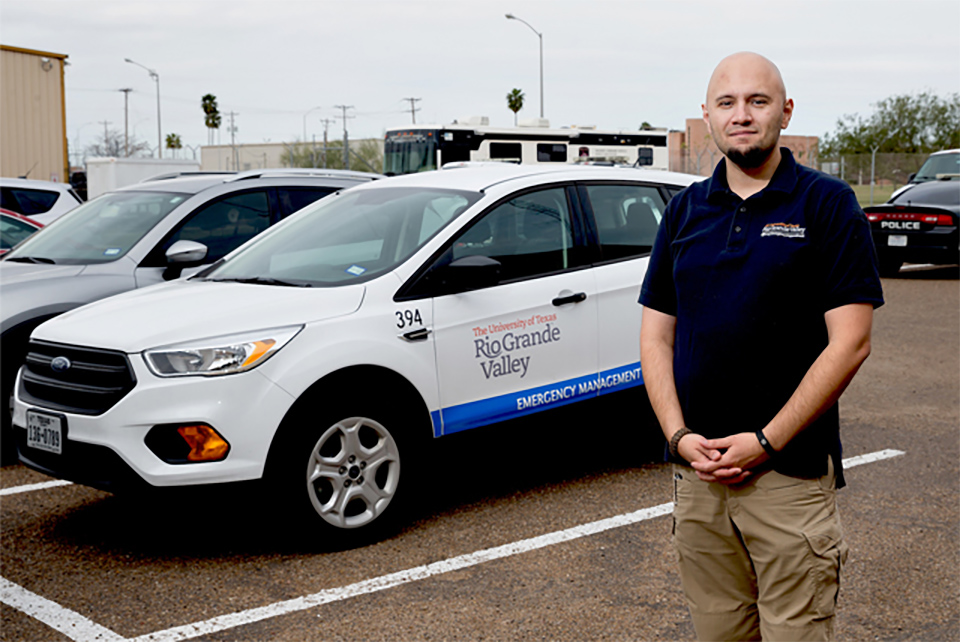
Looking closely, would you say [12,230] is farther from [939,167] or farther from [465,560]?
[939,167]

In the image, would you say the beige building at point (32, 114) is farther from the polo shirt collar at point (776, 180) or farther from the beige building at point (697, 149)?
the polo shirt collar at point (776, 180)

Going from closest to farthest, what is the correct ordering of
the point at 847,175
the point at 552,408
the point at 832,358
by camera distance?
1. the point at 832,358
2. the point at 552,408
3. the point at 847,175

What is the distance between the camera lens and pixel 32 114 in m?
23.3

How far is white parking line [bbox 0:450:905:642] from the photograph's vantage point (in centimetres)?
378

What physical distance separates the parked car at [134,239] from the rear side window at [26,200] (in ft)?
16.8

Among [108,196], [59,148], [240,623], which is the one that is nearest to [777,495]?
[240,623]

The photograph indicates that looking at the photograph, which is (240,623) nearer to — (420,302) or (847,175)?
(420,302)

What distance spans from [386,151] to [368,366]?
22907 millimetres

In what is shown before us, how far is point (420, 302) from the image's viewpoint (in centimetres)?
488

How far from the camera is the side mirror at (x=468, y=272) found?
4.90 m

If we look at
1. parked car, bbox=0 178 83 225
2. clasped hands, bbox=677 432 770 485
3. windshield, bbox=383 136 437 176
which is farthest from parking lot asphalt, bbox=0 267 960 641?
windshield, bbox=383 136 437 176

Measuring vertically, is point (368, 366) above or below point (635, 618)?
above

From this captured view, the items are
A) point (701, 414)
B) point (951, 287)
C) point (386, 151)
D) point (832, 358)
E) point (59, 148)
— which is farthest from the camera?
point (386, 151)

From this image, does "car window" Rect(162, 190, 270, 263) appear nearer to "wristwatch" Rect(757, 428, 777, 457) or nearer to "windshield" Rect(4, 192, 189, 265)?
"windshield" Rect(4, 192, 189, 265)
